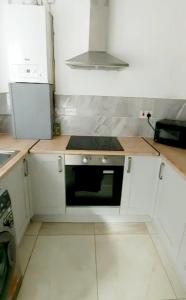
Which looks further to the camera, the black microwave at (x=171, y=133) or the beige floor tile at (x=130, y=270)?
the black microwave at (x=171, y=133)

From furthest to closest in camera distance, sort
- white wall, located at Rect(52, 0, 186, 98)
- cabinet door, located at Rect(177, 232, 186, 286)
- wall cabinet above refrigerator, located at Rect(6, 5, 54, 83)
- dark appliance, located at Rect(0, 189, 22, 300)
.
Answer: white wall, located at Rect(52, 0, 186, 98), wall cabinet above refrigerator, located at Rect(6, 5, 54, 83), cabinet door, located at Rect(177, 232, 186, 286), dark appliance, located at Rect(0, 189, 22, 300)

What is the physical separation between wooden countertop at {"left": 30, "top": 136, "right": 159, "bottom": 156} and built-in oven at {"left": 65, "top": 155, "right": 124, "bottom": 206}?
2.0 inches

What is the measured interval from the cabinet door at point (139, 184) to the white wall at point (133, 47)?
825 millimetres

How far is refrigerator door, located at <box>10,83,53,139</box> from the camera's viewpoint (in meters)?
1.93

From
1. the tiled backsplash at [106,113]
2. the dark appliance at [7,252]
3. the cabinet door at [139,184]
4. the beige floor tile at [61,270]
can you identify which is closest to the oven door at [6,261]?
the dark appliance at [7,252]

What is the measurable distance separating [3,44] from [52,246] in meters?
2.09

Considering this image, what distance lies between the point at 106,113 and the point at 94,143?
437 mm

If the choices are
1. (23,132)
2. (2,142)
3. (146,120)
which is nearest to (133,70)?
(146,120)

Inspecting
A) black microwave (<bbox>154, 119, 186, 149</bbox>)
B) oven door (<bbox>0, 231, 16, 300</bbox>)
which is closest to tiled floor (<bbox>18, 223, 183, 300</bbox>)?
oven door (<bbox>0, 231, 16, 300</bbox>)

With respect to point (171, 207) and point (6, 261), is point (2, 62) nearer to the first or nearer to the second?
point (6, 261)

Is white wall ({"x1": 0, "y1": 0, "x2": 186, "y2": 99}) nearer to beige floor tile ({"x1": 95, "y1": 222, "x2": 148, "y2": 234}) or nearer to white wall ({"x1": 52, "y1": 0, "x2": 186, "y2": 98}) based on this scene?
white wall ({"x1": 52, "y1": 0, "x2": 186, "y2": 98})

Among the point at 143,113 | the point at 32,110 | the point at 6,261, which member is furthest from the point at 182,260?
the point at 32,110

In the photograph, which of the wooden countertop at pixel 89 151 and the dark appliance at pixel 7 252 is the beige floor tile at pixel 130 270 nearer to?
the dark appliance at pixel 7 252

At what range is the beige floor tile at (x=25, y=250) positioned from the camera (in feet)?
5.24
